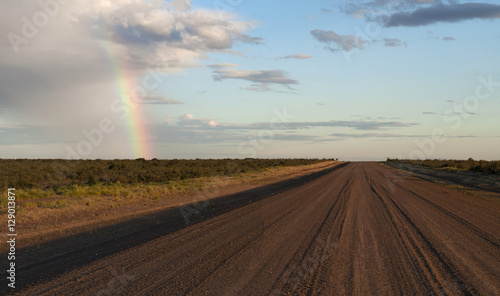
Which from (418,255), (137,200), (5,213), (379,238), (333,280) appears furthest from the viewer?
(137,200)

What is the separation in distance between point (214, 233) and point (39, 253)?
4.42m

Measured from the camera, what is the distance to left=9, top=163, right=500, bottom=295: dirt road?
19.8ft

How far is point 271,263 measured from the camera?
736cm

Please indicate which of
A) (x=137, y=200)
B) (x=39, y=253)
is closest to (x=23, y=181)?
(x=137, y=200)

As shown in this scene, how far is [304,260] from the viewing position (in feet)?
24.9

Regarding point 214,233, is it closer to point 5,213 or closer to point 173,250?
point 173,250

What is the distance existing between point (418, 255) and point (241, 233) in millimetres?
4636

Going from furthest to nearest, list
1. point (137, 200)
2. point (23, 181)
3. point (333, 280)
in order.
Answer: point (23, 181)
point (137, 200)
point (333, 280)

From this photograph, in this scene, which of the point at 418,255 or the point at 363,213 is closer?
the point at 418,255

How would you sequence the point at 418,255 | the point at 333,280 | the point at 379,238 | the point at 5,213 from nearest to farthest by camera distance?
the point at 333,280 → the point at 418,255 → the point at 379,238 → the point at 5,213

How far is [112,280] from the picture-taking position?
6.41 meters

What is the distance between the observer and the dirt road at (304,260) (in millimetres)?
6031

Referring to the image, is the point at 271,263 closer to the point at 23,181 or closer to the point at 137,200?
the point at 137,200

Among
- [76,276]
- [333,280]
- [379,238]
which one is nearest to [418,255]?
[379,238]
